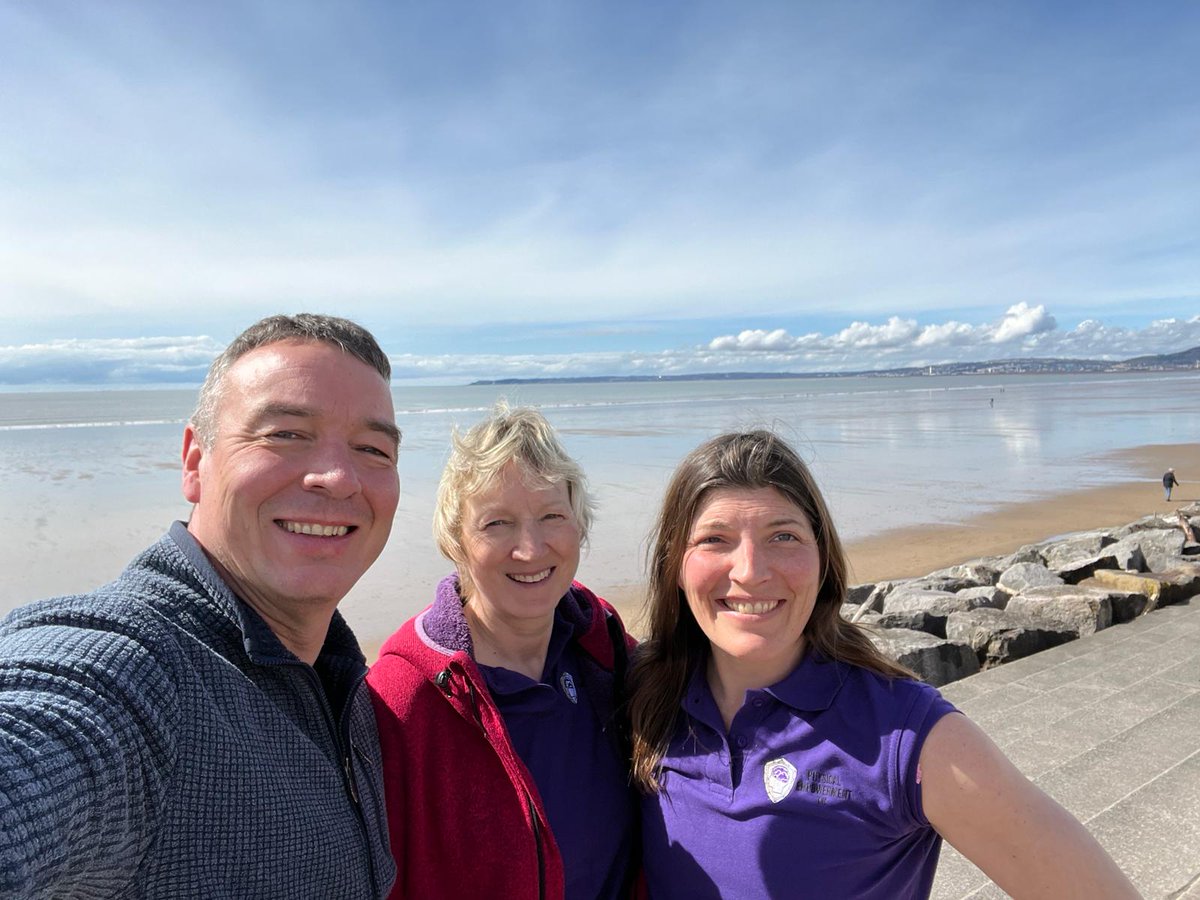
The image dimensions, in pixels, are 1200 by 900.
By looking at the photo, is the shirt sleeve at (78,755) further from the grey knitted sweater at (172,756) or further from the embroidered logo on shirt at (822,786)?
the embroidered logo on shirt at (822,786)

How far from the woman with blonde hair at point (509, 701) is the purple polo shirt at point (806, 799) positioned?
9.9 inches

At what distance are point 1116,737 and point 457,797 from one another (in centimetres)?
409

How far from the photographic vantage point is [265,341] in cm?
181

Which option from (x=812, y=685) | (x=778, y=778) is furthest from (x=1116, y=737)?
(x=778, y=778)

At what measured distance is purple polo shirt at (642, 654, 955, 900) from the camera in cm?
176

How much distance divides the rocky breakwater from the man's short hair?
3.33 meters

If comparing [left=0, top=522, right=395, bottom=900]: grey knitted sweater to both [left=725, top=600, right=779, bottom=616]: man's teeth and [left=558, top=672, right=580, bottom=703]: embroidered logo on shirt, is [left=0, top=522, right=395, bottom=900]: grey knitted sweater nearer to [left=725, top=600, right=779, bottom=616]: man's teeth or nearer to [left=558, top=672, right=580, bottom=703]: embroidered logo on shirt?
[left=558, top=672, right=580, bottom=703]: embroidered logo on shirt

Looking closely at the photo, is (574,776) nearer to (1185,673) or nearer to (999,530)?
(1185,673)

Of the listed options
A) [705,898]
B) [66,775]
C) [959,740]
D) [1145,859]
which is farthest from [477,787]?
[1145,859]

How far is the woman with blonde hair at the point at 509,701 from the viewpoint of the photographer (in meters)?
1.89

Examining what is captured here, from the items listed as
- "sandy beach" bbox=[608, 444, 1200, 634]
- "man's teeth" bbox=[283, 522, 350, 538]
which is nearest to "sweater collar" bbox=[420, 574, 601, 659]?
"man's teeth" bbox=[283, 522, 350, 538]

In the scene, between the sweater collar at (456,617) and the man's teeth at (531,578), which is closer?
the sweater collar at (456,617)

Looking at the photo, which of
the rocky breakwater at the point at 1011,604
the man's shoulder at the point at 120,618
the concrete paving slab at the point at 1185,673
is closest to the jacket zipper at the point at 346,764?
the man's shoulder at the point at 120,618

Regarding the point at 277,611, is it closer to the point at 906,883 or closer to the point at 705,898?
the point at 705,898
